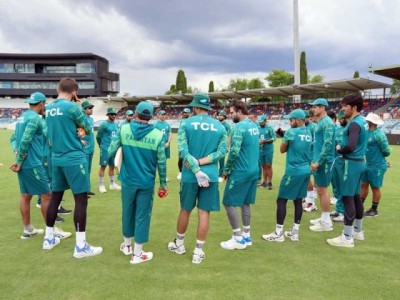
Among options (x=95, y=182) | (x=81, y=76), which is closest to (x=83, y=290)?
(x=95, y=182)

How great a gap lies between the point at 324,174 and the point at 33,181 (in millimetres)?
4657

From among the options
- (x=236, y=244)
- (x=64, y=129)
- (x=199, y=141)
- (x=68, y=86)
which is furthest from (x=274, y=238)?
(x=68, y=86)

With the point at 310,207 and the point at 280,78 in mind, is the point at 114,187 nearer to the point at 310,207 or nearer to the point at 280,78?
the point at 310,207

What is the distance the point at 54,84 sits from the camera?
235ft

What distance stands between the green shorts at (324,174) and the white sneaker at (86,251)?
12.1ft

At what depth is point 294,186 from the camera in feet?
15.9

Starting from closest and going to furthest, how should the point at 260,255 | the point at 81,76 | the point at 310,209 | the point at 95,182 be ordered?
the point at 260,255, the point at 310,209, the point at 95,182, the point at 81,76

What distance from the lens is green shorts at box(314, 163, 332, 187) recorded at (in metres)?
5.46

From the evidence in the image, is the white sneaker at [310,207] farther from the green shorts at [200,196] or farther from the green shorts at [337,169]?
the green shorts at [200,196]

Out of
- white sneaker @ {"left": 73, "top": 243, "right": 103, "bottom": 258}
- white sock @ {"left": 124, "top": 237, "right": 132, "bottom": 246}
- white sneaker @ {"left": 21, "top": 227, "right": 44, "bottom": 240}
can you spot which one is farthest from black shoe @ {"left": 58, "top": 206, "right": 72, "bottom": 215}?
white sock @ {"left": 124, "top": 237, "right": 132, "bottom": 246}

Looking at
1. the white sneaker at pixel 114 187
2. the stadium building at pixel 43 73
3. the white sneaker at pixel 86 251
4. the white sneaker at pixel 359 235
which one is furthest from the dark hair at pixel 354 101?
the stadium building at pixel 43 73

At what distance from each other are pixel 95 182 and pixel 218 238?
229 inches

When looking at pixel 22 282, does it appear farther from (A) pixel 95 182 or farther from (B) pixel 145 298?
(A) pixel 95 182

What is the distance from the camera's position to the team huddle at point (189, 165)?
4.03 m
